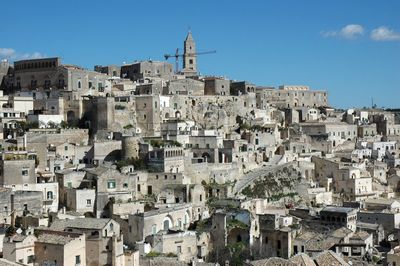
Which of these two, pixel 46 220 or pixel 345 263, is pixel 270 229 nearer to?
pixel 345 263

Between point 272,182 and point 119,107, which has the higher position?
point 119,107

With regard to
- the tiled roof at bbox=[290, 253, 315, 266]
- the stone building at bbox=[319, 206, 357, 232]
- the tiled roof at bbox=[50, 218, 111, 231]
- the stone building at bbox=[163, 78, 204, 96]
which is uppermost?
the stone building at bbox=[163, 78, 204, 96]

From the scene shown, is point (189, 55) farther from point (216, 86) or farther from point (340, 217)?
point (340, 217)

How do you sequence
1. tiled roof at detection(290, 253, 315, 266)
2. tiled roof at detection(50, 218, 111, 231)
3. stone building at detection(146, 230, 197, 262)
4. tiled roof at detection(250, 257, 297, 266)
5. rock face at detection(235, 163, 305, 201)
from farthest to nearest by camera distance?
rock face at detection(235, 163, 305, 201)
stone building at detection(146, 230, 197, 262)
tiled roof at detection(50, 218, 111, 231)
tiled roof at detection(290, 253, 315, 266)
tiled roof at detection(250, 257, 297, 266)

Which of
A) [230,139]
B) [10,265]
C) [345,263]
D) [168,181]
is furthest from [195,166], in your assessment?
[10,265]

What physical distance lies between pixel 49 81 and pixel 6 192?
2227cm

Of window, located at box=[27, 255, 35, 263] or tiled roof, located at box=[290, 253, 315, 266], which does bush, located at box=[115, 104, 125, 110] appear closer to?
window, located at box=[27, 255, 35, 263]

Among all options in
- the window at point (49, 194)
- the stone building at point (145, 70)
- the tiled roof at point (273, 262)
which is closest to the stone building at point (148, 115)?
the stone building at point (145, 70)

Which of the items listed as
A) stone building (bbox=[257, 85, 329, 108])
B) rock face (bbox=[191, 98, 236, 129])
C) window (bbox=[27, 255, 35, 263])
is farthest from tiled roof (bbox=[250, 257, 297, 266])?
stone building (bbox=[257, 85, 329, 108])

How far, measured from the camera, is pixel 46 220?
3075cm

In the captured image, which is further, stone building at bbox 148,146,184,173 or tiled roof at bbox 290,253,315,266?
stone building at bbox 148,146,184,173

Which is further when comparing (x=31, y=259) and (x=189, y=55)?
(x=189, y=55)

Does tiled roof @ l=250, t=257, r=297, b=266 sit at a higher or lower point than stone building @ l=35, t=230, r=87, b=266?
lower

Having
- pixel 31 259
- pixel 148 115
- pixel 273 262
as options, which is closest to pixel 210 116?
pixel 148 115
